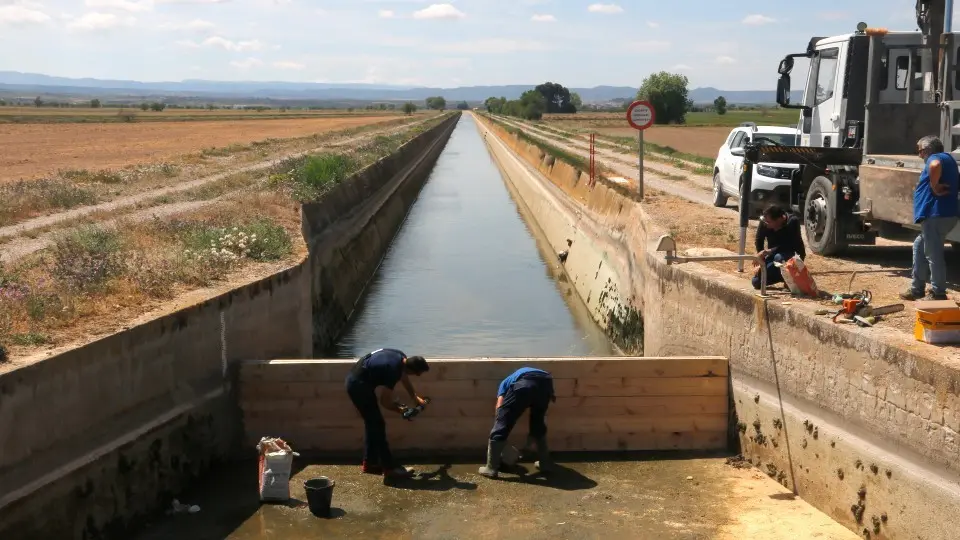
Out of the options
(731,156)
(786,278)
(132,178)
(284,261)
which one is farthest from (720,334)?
(132,178)

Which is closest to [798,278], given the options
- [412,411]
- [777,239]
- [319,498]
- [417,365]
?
[777,239]

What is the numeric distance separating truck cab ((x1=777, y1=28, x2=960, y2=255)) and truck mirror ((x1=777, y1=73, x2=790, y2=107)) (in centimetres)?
2

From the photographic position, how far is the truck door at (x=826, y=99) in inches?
584

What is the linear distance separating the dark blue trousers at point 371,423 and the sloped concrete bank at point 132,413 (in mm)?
1729

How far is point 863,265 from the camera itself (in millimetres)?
13617

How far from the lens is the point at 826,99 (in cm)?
1516

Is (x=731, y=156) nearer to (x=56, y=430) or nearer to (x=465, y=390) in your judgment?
(x=465, y=390)

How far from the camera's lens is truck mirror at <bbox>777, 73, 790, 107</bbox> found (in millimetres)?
15477

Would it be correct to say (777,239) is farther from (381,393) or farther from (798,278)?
(381,393)

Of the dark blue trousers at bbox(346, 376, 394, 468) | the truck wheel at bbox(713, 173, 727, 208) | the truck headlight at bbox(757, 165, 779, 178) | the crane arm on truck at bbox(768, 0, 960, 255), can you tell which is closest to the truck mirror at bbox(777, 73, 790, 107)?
the crane arm on truck at bbox(768, 0, 960, 255)

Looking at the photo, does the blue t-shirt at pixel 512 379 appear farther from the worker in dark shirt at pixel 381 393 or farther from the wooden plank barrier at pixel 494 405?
the worker in dark shirt at pixel 381 393

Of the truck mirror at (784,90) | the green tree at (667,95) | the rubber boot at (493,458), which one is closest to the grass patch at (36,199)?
the rubber boot at (493,458)

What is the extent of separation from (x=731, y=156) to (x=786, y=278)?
1132cm

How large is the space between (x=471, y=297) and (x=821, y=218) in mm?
10856
